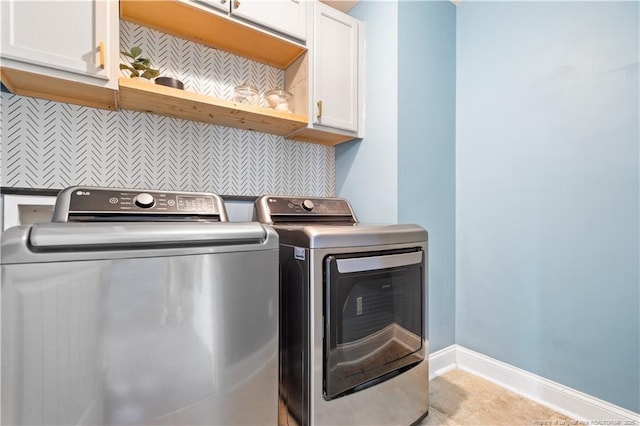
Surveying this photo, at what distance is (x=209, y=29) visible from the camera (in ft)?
5.09

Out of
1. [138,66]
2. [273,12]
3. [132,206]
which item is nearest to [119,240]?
[132,206]

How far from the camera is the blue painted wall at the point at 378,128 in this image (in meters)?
1.77

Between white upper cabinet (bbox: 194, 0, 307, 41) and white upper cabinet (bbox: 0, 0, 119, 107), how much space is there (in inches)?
17.7

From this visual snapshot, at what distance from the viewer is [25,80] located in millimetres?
1151

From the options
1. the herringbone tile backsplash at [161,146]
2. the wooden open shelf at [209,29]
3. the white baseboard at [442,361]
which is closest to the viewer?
the herringbone tile backsplash at [161,146]

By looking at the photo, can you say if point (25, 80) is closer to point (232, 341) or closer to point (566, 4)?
point (232, 341)

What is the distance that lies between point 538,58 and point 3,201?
2.75m

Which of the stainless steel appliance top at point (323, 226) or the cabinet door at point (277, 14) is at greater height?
the cabinet door at point (277, 14)

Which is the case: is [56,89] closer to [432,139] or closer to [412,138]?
[412,138]

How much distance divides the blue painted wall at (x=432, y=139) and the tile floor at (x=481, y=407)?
259 millimetres

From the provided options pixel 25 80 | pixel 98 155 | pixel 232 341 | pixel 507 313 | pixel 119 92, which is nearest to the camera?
pixel 232 341

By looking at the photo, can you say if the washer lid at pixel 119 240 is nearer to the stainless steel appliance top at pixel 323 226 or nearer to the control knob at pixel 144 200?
the stainless steel appliance top at pixel 323 226

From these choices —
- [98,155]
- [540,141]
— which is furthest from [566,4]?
[98,155]

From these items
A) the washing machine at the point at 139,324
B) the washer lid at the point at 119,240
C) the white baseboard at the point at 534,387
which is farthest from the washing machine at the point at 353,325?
the white baseboard at the point at 534,387
